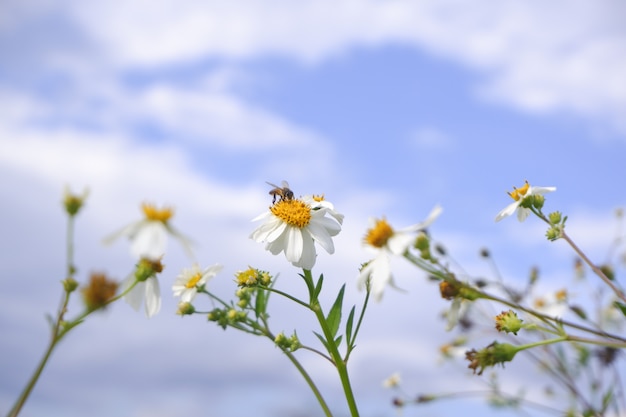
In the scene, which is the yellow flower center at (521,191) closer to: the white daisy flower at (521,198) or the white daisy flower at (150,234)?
the white daisy flower at (521,198)

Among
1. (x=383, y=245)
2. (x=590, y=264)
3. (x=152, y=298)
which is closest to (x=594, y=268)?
(x=590, y=264)

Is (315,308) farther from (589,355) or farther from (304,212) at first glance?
(589,355)

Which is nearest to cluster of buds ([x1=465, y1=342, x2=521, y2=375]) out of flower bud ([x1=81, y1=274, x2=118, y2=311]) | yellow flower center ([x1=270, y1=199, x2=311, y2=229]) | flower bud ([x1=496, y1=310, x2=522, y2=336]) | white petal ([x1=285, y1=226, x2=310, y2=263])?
flower bud ([x1=496, y1=310, x2=522, y2=336])

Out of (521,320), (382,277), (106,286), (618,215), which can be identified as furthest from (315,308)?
(618,215)

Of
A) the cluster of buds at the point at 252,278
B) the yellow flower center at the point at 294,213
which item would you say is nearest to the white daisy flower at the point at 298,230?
the yellow flower center at the point at 294,213

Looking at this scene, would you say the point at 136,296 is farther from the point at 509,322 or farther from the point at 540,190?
the point at 540,190
